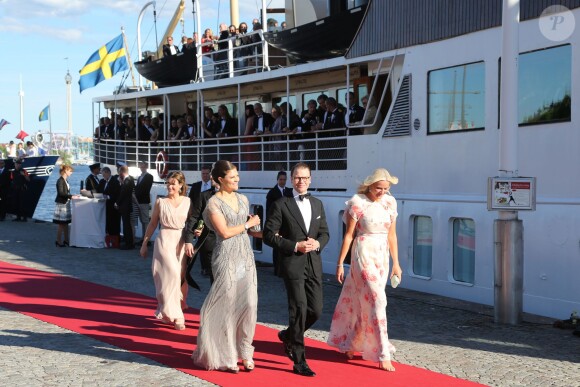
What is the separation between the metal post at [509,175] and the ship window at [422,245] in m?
2.64

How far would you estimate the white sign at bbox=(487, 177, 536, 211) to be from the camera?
446 inches

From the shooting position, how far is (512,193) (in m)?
11.4

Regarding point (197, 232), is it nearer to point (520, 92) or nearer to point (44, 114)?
point (520, 92)

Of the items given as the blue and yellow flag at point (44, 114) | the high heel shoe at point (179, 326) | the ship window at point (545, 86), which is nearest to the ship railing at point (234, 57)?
the ship window at point (545, 86)

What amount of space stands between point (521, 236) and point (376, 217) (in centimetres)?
314

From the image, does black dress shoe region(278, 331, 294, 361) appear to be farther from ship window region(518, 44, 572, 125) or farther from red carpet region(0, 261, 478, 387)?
ship window region(518, 44, 572, 125)

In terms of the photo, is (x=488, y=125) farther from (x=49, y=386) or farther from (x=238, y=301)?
(x=49, y=386)

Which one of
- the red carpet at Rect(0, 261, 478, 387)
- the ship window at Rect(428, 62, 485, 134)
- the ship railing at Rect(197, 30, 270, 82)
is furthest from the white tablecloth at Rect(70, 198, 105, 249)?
the ship window at Rect(428, 62, 485, 134)

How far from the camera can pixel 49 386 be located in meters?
7.96

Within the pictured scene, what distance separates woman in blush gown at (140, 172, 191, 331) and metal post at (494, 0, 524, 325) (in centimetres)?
389

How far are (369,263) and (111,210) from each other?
45.8 feet

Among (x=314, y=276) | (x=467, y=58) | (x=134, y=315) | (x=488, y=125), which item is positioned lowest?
(x=134, y=315)

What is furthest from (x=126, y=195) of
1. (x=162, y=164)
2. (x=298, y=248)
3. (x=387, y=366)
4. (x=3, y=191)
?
(x=387, y=366)

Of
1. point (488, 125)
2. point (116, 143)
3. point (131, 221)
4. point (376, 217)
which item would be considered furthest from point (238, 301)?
point (116, 143)
